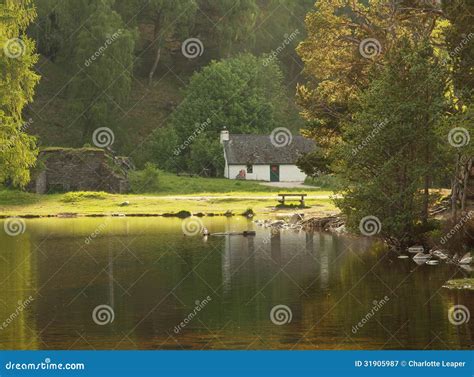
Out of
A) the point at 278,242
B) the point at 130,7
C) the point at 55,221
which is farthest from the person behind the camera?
the point at 130,7

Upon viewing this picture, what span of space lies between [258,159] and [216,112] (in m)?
7.65

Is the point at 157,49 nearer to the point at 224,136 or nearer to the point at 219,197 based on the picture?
the point at 224,136

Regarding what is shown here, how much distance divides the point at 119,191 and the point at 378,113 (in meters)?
45.5

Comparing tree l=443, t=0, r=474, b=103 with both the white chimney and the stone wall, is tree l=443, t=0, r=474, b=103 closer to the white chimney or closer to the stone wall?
the stone wall

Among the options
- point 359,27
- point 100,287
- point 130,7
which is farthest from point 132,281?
point 130,7

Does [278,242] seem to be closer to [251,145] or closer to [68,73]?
[251,145]

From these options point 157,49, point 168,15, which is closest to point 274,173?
point 168,15

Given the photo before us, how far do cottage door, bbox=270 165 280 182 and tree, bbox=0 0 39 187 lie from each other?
139 feet

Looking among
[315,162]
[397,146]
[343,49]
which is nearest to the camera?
[397,146]

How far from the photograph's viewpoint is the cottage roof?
101 meters

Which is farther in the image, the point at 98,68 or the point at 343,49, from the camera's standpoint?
the point at 98,68

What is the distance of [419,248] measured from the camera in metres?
40.7

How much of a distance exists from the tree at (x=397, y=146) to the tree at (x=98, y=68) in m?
60.1

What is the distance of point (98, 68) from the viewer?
98.1m
